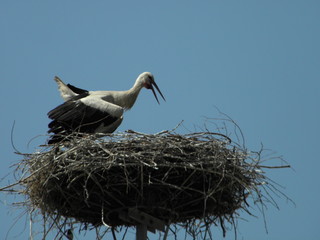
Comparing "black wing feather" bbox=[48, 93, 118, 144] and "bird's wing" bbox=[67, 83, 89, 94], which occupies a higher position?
"bird's wing" bbox=[67, 83, 89, 94]

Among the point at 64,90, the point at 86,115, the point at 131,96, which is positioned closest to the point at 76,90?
the point at 64,90

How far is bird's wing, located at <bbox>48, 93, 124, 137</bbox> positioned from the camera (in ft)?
26.3

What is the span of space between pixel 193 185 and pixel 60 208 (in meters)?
1.31

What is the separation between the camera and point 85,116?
8.09m

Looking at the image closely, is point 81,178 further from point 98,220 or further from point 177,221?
point 177,221

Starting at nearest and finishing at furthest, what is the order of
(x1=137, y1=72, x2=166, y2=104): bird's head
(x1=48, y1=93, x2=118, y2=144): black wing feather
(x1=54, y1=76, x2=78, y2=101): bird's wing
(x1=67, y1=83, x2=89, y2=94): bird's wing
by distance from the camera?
(x1=48, y1=93, x2=118, y2=144): black wing feather < (x1=54, y1=76, x2=78, y2=101): bird's wing < (x1=67, y1=83, x2=89, y2=94): bird's wing < (x1=137, y1=72, x2=166, y2=104): bird's head

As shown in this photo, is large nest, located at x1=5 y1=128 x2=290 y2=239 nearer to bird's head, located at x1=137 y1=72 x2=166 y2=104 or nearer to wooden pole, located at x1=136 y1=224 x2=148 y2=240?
wooden pole, located at x1=136 y1=224 x2=148 y2=240

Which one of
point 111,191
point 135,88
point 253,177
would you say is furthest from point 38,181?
point 135,88

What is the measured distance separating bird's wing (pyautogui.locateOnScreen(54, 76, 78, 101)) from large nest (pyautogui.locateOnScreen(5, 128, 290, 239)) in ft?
6.70

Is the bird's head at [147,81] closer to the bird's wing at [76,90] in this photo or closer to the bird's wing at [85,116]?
the bird's wing at [76,90]

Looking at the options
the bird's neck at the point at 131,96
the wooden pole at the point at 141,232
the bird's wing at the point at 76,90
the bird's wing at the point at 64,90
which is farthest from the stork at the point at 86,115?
the wooden pole at the point at 141,232

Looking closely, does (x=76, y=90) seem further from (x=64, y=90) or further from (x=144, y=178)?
(x=144, y=178)

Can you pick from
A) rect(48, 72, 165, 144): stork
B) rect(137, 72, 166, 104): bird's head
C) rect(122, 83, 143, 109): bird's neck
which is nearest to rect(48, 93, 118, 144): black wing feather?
rect(48, 72, 165, 144): stork

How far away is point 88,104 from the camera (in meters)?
8.20
